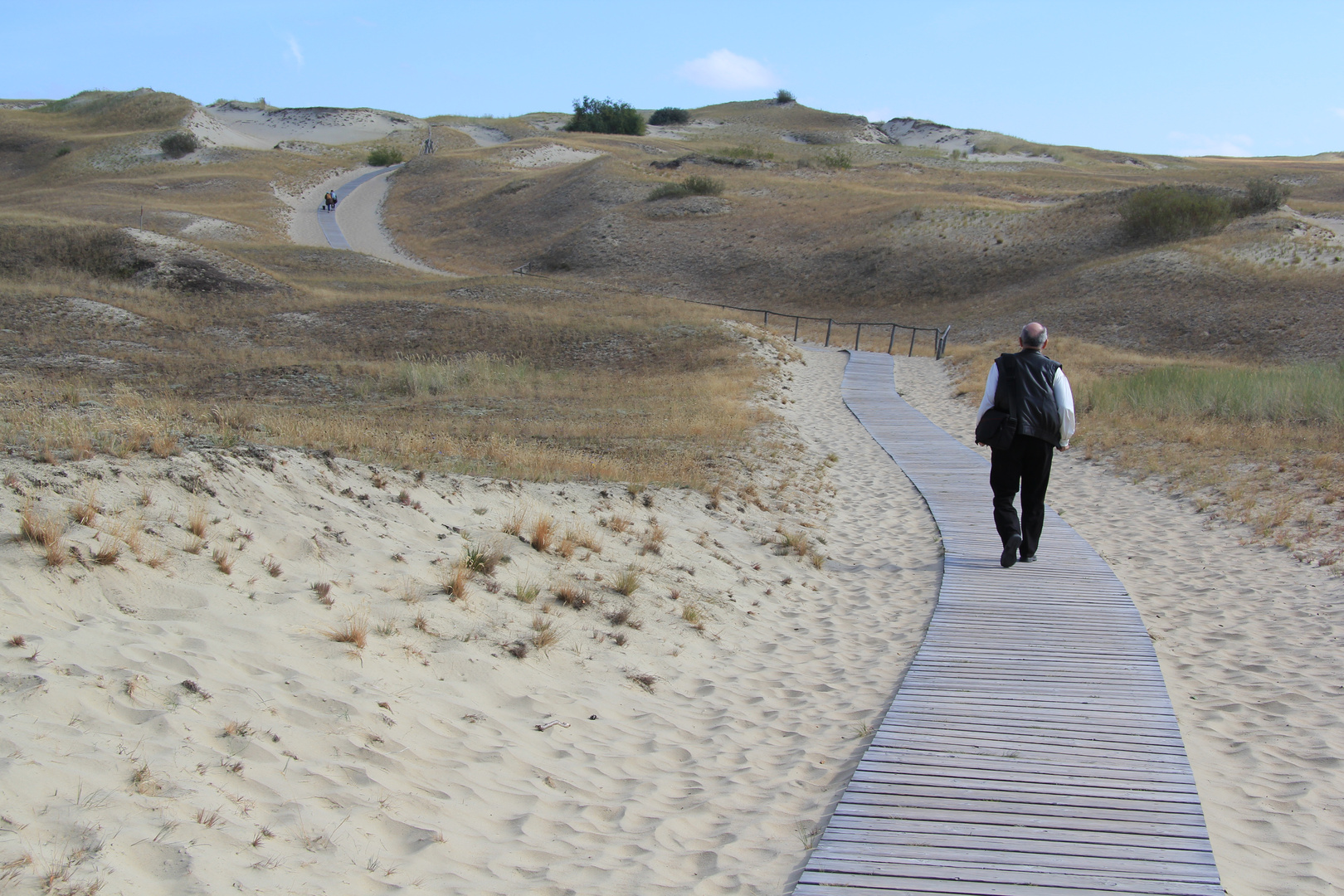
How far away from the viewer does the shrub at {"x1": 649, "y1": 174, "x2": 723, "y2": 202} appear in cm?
5784

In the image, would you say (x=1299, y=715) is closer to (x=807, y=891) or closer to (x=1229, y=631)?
(x=1229, y=631)

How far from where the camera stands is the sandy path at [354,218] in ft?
162

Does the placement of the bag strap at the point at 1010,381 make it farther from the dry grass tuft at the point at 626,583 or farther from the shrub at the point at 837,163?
the shrub at the point at 837,163

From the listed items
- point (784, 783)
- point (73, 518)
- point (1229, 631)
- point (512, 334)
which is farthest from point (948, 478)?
point (512, 334)

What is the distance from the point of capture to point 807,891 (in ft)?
11.3

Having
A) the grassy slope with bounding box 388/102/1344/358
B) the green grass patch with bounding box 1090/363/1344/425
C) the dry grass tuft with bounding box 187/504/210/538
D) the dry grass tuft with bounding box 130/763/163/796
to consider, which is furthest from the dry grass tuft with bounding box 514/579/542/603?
the grassy slope with bounding box 388/102/1344/358

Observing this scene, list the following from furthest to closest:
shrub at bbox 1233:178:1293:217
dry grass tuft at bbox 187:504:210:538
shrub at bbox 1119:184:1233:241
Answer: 1. shrub at bbox 1233:178:1293:217
2. shrub at bbox 1119:184:1233:241
3. dry grass tuft at bbox 187:504:210:538

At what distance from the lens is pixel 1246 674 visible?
19.8 feet

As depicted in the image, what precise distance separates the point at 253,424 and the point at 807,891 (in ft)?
28.6

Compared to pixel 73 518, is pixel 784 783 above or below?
below

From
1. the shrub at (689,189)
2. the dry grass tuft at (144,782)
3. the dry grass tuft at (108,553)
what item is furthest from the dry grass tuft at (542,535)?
the shrub at (689,189)

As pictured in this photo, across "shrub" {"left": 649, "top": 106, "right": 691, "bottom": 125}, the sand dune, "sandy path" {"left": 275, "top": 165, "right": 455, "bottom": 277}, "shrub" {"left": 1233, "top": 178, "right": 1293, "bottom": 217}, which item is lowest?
the sand dune

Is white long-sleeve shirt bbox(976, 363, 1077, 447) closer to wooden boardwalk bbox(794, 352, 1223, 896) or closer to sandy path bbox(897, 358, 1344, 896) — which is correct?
wooden boardwalk bbox(794, 352, 1223, 896)

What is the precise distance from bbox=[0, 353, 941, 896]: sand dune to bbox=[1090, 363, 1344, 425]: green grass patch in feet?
33.9
